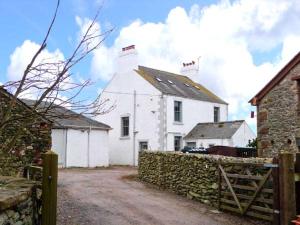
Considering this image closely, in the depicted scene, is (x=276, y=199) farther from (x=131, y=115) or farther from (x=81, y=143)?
(x=131, y=115)

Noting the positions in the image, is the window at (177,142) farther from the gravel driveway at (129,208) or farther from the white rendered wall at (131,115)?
the gravel driveway at (129,208)

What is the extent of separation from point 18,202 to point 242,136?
30142 mm

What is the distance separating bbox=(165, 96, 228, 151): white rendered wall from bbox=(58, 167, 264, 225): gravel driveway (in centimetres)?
1564

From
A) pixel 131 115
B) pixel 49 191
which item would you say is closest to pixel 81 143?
pixel 131 115

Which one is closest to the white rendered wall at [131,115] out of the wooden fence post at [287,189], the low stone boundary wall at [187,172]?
the low stone boundary wall at [187,172]

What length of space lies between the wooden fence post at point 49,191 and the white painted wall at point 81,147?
24.6 metres

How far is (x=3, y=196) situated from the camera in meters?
5.02

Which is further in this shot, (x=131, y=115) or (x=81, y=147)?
(x=131, y=115)

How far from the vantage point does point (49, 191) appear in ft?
20.3

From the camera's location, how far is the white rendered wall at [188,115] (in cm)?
3341

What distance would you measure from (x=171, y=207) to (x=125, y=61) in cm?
2357

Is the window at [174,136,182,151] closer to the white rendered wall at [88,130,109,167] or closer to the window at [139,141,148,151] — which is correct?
the window at [139,141,148,151]

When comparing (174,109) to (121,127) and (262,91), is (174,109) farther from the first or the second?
(262,91)

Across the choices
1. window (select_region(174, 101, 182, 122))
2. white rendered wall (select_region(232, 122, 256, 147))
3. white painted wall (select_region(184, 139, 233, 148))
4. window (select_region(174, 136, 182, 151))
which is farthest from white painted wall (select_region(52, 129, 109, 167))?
white rendered wall (select_region(232, 122, 256, 147))
